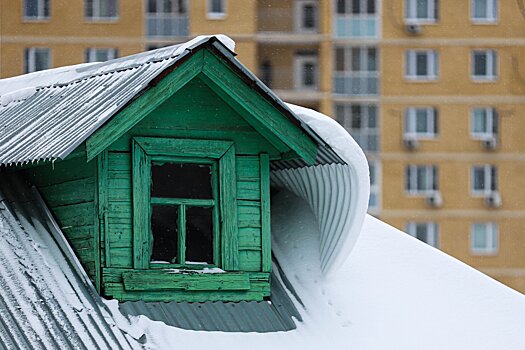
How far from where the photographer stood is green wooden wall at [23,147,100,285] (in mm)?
9320

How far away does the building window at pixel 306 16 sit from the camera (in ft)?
176

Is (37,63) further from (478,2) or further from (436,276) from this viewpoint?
(436,276)

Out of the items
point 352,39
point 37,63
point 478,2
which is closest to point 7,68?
point 37,63

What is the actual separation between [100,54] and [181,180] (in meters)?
42.7

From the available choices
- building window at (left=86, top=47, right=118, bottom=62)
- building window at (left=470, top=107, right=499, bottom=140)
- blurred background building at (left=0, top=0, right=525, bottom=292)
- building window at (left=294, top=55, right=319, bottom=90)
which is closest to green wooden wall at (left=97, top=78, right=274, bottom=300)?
blurred background building at (left=0, top=0, right=525, bottom=292)

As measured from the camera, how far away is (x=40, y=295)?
29.7 ft

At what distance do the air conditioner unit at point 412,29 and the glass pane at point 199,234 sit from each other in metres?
44.3

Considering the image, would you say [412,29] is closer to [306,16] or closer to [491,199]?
[306,16]

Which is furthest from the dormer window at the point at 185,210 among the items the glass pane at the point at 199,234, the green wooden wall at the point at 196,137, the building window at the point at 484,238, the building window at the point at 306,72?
the building window at the point at 484,238

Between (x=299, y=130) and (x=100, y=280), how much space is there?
1.51 metres

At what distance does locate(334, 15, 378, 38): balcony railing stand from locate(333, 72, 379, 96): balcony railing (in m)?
1.27

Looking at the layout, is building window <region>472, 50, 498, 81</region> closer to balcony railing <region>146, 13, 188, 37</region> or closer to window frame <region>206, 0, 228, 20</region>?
window frame <region>206, 0, 228, 20</region>

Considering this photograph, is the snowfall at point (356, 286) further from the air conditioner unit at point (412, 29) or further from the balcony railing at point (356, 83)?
the air conditioner unit at point (412, 29)

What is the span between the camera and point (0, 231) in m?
9.44
